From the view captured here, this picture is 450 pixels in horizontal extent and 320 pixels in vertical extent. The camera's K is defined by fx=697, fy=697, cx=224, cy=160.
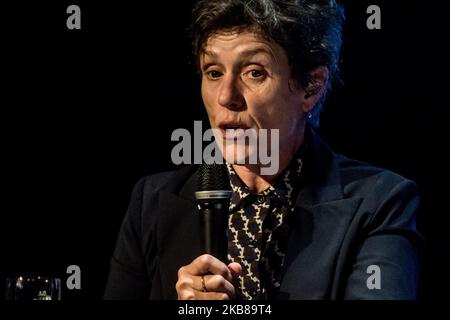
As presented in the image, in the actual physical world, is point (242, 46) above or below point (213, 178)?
above

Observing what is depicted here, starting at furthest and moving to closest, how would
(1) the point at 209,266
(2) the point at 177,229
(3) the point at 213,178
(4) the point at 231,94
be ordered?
1. (2) the point at 177,229
2. (4) the point at 231,94
3. (3) the point at 213,178
4. (1) the point at 209,266

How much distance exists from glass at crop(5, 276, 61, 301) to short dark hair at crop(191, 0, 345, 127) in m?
0.88

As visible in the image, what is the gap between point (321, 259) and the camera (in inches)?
83.1

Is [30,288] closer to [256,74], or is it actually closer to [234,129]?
[234,129]

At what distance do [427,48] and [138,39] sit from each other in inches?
41.4

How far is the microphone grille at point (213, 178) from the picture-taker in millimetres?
1748

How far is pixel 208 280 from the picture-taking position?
1.67 m

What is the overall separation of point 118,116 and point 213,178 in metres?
1.01

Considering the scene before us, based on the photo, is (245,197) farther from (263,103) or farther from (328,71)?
(328,71)

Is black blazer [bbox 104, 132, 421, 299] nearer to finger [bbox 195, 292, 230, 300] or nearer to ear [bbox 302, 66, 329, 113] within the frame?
ear [bbox 302, 66, 329, 113]

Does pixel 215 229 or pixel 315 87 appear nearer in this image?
pixel 215 229

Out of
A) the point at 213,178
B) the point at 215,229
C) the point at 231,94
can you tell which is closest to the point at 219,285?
the point at 215,229

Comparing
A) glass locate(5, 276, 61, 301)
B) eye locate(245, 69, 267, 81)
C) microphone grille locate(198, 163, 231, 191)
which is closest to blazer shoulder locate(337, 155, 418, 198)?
eye locate(245, 69, 267, 81)

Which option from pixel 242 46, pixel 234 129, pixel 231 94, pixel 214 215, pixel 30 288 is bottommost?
→ pixel 30 288
